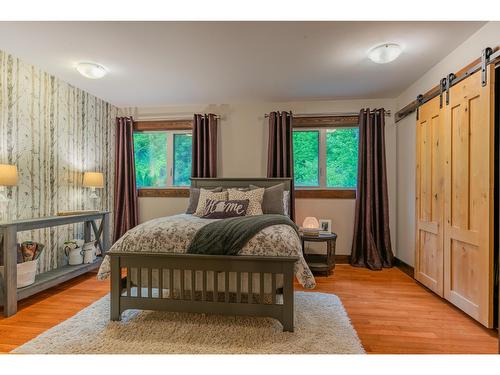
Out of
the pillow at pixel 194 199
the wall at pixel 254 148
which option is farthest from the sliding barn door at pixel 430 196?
the pillow at pixel 194 199

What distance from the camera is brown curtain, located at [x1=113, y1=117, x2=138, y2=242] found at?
4.10 metres

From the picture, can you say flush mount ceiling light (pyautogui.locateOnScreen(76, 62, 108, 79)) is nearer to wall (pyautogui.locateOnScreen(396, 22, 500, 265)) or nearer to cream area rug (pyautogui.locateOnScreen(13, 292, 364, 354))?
cream area rug (pyautogui.locateOnScreen(13, 292, 364, 354))

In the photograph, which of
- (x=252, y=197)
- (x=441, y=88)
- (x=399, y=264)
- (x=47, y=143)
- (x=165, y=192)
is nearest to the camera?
(x=441, y=88)

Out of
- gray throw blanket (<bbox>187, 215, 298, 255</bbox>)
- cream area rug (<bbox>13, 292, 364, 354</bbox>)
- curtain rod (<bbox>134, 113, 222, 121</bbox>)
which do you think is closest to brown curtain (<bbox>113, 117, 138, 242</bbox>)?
curtain rod (<bbox>134, 113, 222, 121</bbox>)

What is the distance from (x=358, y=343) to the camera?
179 cm

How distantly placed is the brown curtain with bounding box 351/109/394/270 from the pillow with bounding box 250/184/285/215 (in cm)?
120

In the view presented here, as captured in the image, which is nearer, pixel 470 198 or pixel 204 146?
pixel 470 198

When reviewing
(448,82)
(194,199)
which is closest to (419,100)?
(448,82)

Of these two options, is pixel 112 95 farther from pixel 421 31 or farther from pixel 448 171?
pixel 448 171

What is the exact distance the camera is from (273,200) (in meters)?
3.27

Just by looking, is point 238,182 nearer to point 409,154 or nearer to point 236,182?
point 236,182

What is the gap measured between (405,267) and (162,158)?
3.83 meters
